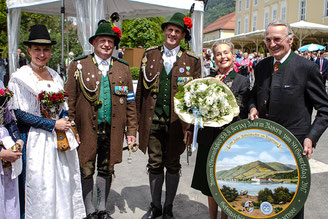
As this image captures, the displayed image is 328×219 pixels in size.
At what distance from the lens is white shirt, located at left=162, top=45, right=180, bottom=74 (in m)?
3.25

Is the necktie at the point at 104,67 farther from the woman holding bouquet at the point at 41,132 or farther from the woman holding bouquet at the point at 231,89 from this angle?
the woman holding bouquet at the point at 231,89

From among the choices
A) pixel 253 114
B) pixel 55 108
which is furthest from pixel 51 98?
pixel 253 114

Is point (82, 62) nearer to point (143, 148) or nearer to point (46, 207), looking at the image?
point (143, 148)

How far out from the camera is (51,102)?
261cm

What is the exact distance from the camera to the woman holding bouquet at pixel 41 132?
2557mm

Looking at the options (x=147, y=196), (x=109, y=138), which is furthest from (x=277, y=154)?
(x=147, y=196)

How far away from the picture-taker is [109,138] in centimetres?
315

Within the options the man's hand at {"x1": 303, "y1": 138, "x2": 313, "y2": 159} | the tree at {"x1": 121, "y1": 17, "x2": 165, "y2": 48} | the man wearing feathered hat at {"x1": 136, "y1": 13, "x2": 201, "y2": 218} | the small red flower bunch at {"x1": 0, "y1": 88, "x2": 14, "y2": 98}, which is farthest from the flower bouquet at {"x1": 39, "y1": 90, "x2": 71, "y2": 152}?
the tree at {"x1": 121, "y1": 17, "x2": 165, "y2": 48}

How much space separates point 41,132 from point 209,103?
1440mm

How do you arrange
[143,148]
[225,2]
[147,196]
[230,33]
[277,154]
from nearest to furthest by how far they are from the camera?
[277,154], [143,148], [147,196], [230,33], [225,2]

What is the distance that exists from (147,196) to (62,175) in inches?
61.2

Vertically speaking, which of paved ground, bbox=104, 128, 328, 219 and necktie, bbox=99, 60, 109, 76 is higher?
necktie, bbox=99, 60, 109, 76

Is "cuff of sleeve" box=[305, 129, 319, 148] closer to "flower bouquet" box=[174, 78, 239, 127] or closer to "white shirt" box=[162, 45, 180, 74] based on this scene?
"flower bouquet" box=[174, 78, 239, 127]

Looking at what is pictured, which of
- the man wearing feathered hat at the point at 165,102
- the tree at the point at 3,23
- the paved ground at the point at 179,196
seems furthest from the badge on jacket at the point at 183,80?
the tree at the point at 3,23
